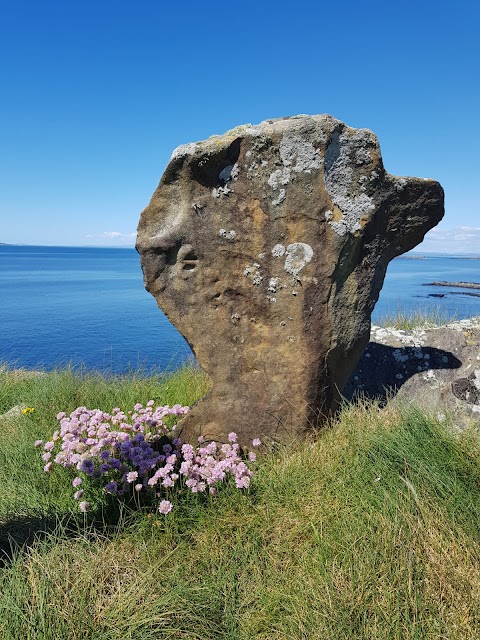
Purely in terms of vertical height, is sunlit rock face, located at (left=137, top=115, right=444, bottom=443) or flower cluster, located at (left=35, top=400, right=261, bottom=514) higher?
sunlit rock face, located at (left=137, top=115, right=444, bottom=443)

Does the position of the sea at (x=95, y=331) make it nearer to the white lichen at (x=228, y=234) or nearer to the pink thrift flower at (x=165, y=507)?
the white lichen at (x=228, y=234)

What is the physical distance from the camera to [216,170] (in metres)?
4.95

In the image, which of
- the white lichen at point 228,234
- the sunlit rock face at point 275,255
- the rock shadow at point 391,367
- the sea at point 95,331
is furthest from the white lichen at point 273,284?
the sea at point 95,331

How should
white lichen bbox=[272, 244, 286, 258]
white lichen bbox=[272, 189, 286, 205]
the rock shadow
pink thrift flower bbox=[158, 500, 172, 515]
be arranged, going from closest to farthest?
pink thrift flower bbox=[158, 500, 172, 515]
white lichen bbox=[272, 189, 286, 205]
white lichen bbox=[272, 244, 286, 258]
the rock shadow

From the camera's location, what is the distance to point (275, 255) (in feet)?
16.1

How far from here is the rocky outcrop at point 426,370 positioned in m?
5.60

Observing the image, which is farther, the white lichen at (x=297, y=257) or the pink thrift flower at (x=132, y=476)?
the white lichen at (x=297, y=257)

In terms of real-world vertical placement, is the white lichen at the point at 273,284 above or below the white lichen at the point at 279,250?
below

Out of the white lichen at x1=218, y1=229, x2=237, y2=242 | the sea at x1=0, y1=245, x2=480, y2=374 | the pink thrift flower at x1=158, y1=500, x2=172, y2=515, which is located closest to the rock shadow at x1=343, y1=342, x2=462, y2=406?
the white lichen at x1=218, y1=229, x2=237, y2=242

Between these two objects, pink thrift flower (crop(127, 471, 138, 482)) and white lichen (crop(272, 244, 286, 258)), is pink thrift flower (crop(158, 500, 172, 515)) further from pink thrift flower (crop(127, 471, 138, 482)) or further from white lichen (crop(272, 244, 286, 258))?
white lichen (crop(272, 244, 286, 258))

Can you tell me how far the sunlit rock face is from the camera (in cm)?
475

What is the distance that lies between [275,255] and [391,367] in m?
2.53

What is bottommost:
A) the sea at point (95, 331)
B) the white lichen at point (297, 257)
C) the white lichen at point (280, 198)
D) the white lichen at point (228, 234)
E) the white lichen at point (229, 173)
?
the sea at point (95, 331)

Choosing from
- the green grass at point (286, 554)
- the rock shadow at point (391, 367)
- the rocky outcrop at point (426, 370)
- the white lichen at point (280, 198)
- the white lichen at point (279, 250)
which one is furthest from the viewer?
the rock shadow at point (391, 367)
